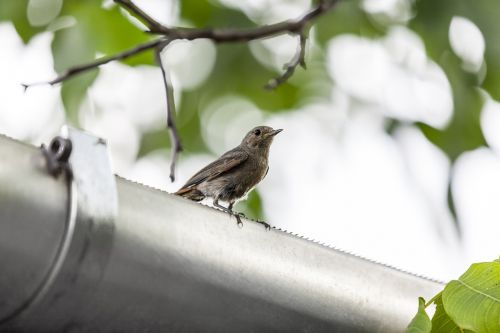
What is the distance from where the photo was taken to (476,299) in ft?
5.73

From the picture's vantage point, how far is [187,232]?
5.36ft

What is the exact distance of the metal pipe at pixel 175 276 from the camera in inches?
53.4

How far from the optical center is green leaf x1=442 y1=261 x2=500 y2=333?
1.70 m

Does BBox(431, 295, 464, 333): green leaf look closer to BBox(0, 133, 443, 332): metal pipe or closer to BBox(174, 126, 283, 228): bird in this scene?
BBox(0, 133, 443, 332): metal pipe

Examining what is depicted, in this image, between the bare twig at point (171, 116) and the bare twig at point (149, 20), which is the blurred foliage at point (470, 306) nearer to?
the bare twig at point (171, 116)

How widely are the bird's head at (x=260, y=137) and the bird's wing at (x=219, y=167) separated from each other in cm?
45

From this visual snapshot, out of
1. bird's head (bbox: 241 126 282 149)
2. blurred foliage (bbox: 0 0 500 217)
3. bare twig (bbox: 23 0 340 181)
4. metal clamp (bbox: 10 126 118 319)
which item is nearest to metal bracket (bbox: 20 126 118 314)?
metal clamp (bbox: 10 126 118 319)

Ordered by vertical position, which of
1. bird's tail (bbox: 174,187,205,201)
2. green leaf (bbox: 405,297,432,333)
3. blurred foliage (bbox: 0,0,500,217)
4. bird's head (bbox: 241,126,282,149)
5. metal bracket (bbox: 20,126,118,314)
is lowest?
bird's head (bbox: 241,126,282,149)

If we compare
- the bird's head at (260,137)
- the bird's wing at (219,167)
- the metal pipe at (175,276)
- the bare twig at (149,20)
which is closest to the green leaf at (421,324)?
the metal pipe at (175,276)

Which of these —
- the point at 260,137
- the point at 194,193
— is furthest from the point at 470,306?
the point at 260,137

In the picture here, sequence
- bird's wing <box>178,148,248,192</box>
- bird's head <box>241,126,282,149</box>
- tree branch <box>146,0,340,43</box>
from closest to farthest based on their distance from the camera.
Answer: tree branch <box>146,0,340,43</box>, bird's wing <box>178,148,248,192</box>, bird's head <box>241,126,282,149</box>

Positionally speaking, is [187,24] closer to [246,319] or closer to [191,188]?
[191,188]

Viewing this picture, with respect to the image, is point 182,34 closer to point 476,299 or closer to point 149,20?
point 149,20

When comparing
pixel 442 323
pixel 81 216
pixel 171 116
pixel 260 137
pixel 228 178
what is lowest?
pixel 260 137
